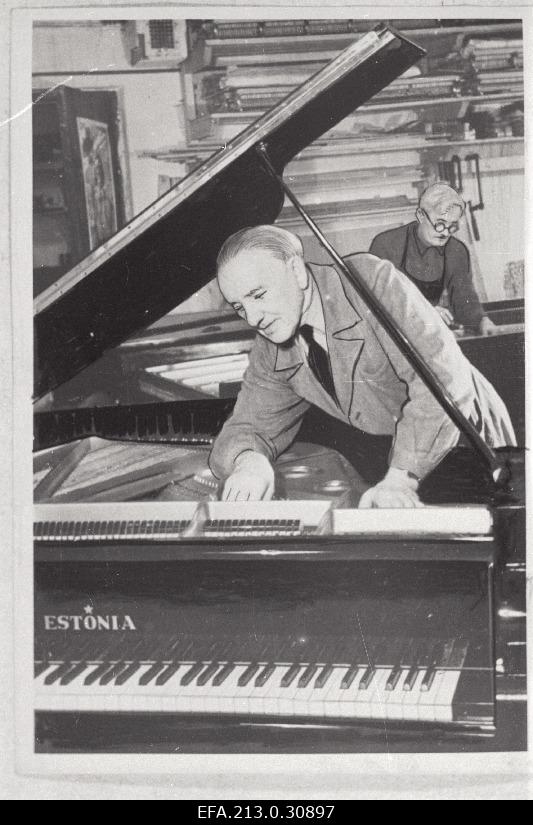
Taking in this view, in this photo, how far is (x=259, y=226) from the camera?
2146 millimetres

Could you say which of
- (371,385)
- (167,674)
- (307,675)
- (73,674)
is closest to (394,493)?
(371,385)

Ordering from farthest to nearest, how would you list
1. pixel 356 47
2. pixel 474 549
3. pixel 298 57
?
1. pixel 298 57
2. pixel 356 47
3. pixel 474 549

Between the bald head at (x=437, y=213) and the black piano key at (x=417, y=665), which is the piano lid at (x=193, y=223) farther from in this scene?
the black piano key at (x=417, y=665)

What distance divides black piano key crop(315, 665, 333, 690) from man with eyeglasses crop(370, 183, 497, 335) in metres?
1.01

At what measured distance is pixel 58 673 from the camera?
210 cm

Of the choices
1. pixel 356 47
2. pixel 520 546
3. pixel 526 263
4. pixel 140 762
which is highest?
pixel 356 47

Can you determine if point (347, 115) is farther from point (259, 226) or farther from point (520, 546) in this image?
point (520, 546)

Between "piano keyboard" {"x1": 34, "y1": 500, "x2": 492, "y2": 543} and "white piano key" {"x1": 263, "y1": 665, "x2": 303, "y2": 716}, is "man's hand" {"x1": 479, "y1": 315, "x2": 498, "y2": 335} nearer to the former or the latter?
"piano keyboard" {"x1": 34, "y1": 500, "x2": 492, "y2": 543}

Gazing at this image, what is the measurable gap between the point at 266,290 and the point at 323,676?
42.0 inches

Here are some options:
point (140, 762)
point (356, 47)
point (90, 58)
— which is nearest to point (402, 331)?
point (356, 47)

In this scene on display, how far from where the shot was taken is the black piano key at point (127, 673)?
199 centimetres

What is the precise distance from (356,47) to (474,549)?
4.53 ft

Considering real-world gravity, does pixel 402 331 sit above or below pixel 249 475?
above

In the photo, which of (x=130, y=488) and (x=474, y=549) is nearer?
(x=474, y=549)
